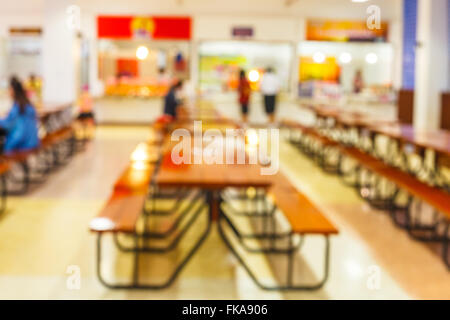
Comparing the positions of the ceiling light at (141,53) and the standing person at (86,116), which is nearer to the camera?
the standing person at (86,116)

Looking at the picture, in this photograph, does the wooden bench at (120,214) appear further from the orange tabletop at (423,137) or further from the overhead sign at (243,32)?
the overhead sign at (243,32)

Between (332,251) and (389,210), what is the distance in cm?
165

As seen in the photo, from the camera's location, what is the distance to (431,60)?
1059 cm

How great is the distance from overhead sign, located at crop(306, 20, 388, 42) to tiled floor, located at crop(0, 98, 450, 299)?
32.0 ft

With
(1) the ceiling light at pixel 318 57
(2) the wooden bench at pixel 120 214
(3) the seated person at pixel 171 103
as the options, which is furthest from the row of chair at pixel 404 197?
(1) the ceiling light at pixel 318 57

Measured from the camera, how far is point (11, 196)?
6.44m

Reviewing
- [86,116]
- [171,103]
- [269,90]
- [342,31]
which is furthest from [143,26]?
[171,103]

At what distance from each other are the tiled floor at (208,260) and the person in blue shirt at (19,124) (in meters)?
0.59

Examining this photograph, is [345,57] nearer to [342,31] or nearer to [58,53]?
[342,31]

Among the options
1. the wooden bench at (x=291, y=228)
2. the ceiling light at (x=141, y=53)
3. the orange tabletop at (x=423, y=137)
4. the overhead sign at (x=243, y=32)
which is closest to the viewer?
the wooden bench at (x=291, y=228)

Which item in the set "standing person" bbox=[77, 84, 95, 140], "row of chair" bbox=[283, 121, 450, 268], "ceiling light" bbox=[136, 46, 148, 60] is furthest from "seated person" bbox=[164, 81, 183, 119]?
"ceiling light" bbox=[136, 46, 148, 60]

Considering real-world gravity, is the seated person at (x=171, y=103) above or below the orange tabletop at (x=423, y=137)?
above

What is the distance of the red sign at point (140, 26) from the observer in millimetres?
15398
